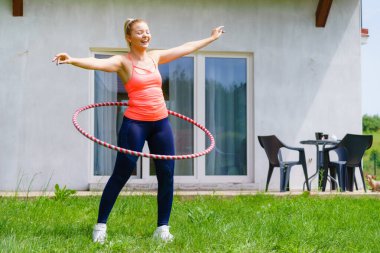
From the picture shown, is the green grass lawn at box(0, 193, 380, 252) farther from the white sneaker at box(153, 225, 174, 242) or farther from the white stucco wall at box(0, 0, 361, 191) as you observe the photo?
the white stucco wall at box(0, 0, 361, 191)

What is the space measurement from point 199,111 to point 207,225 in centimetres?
466

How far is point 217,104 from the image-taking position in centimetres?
959

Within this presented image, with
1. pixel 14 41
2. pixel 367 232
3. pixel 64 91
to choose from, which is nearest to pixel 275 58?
pixel 64 91

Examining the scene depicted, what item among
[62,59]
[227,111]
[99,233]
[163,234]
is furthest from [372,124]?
[62,59]

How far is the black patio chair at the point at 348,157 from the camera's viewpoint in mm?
8211

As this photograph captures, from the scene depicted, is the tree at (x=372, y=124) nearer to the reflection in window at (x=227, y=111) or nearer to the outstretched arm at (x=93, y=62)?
the reflection in window at (x=227, y=111)

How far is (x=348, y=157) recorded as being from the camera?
8391 millimetres

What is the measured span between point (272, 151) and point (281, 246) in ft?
14.9

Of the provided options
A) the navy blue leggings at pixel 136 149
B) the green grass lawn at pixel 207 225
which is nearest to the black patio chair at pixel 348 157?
the green grass lawn at pixel 207 225

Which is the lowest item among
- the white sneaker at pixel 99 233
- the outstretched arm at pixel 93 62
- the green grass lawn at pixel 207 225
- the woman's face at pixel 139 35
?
the green grass lawn at pixel 207 225

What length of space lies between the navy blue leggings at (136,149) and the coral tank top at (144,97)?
0.04 m

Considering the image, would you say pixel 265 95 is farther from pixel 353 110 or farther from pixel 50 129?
pixel 50 129

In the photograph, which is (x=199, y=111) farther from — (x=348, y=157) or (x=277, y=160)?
(x=348, y=157)

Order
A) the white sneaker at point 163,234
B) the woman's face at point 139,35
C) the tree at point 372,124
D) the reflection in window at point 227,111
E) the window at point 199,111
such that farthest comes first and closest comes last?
the tree at point 372,124
the reflection in window at point 227,111
the window at point 199,111
the woman's face at point 139,35
the white sneaker at point 163,234
